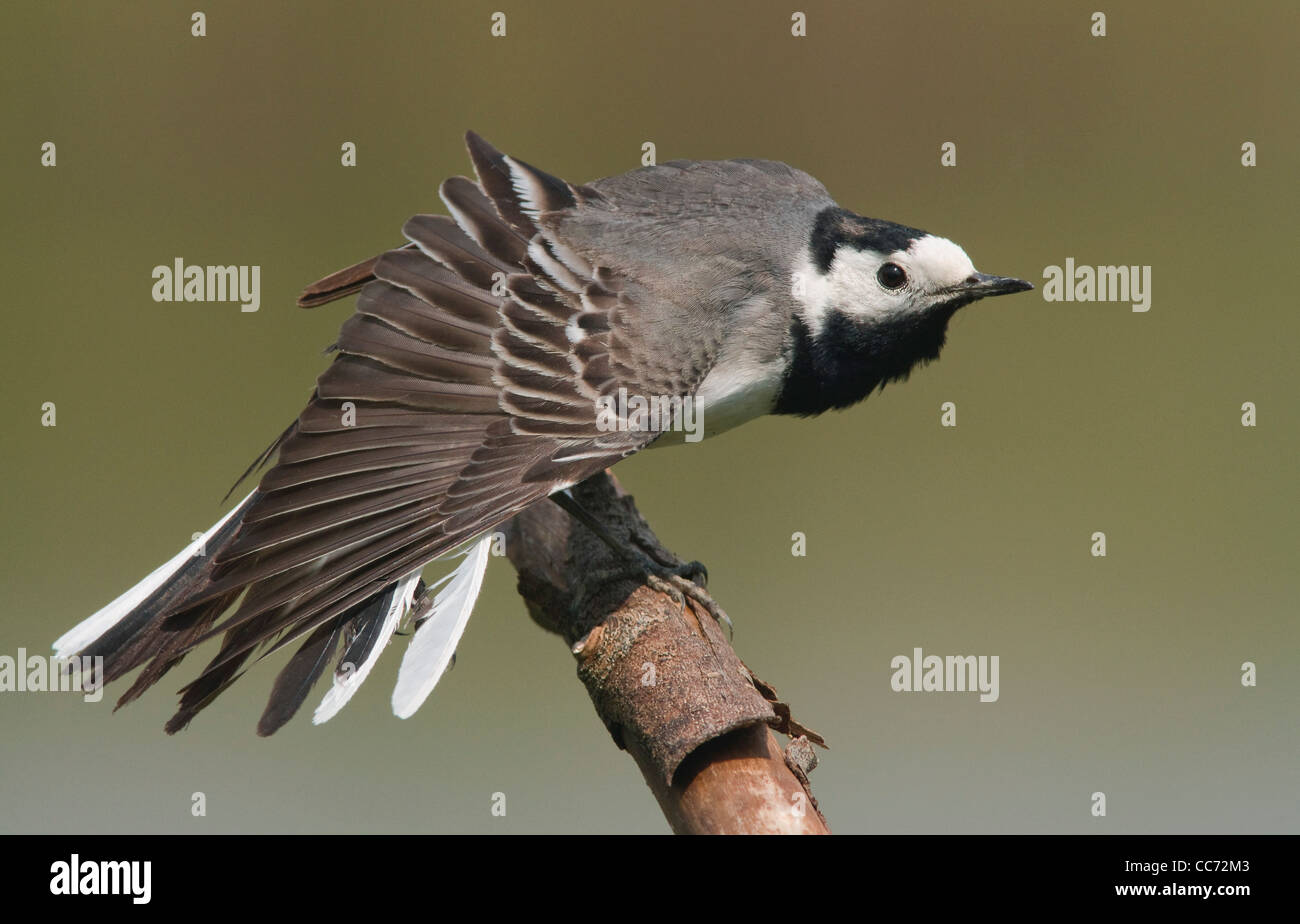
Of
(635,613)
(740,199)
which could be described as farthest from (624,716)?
(740,199)

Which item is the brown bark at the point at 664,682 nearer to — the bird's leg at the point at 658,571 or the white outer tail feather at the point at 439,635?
the bird's leg at the point at 658,571

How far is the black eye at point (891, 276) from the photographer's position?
277 cm

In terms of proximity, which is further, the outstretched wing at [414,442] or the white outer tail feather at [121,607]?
the white outer tail feather at [121,607]

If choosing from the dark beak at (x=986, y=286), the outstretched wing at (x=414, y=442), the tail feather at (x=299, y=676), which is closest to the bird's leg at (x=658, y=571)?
the outstretched wing at (x=414, y=442)

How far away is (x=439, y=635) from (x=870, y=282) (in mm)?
1166

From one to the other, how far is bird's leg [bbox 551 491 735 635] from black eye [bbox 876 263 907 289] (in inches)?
28.8

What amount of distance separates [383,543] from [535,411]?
39 cm

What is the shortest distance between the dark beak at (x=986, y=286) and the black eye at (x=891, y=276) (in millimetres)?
122

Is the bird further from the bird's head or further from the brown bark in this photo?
the brown bark

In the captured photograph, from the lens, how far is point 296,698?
2328 mm

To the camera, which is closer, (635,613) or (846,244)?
(635,613)

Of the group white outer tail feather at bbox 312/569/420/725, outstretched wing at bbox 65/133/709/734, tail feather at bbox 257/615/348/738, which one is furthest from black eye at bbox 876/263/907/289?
tail feather at bbox 257/615/348/738

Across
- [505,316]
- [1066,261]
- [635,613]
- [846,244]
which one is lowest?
[635,613]

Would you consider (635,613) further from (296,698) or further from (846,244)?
(846,244)
